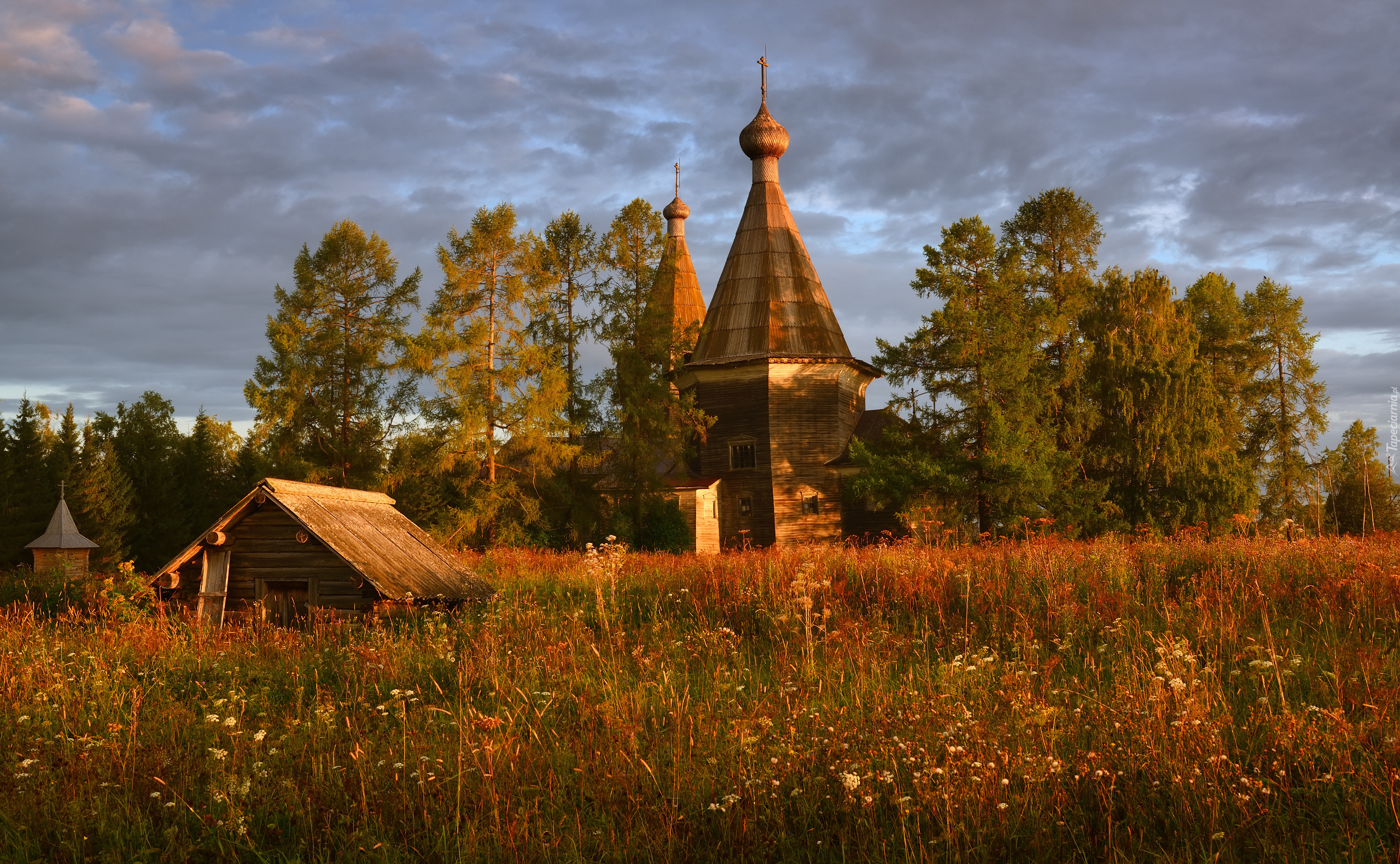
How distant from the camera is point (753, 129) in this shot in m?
37.8

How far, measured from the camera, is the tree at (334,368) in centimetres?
3253

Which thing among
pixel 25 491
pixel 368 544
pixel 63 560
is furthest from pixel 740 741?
pixel 25 491

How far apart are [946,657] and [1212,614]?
273 centimetres

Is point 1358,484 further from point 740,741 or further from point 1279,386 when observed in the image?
point 740,741

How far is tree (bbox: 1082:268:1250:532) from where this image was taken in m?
29.1

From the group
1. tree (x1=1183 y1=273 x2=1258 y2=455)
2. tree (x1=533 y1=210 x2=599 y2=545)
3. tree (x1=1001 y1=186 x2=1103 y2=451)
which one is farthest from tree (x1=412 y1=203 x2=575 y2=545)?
tree (x1=1183 y1=273 x2=1258 y2=455)

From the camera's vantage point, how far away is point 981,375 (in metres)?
27.7

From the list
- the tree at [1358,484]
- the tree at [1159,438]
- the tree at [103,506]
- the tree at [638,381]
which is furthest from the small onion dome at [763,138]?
the tree at [103,506]

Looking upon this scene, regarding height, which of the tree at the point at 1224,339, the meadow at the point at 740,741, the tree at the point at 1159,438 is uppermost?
the tree at the point at 1224,339

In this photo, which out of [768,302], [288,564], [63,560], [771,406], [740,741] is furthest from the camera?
[768,302]

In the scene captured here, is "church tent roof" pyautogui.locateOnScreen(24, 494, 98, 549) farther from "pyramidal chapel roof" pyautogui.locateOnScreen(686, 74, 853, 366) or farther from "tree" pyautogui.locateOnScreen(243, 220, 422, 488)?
"pyramidal chapel roof" pyautogui.locateOnScreen(686, 74, 853, 366)

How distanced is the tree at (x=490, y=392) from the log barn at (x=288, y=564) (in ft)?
46.5

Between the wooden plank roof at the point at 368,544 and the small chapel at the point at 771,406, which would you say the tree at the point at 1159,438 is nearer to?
the small chapel at the point at 771,406

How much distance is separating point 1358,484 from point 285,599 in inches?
1701
